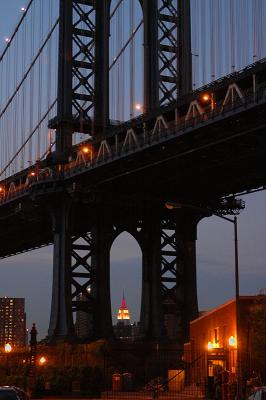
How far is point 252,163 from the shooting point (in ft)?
228

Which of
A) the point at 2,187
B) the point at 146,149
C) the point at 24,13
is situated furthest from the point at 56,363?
the point at 24,13

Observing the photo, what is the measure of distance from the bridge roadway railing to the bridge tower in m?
1.52

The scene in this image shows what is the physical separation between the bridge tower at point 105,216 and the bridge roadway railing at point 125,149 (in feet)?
4.99

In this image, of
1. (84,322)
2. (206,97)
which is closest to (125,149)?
(206,97)

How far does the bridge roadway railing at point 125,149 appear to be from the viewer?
54938 millimetres

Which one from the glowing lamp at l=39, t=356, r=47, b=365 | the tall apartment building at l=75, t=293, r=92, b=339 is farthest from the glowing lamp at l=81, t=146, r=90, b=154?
the glowing lamp at l=39, t=356, r=47, b=365

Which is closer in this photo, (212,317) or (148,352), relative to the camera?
(212,317)

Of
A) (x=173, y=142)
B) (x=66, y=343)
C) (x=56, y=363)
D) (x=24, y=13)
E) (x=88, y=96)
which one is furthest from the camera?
(x=24, y=13)

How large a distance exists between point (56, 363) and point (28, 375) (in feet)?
45.5

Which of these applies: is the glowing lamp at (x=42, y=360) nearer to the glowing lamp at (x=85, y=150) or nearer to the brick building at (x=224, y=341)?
the brick building at (x=224, y=341)

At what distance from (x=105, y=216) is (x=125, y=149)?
14.0 metres

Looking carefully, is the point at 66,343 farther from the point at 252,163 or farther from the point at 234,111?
the point at 234,111

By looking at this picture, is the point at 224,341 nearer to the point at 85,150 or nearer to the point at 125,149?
the point at 125,149

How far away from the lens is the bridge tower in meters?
76.1
